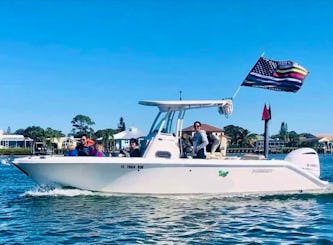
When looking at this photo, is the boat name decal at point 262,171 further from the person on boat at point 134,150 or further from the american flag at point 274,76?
the person on boat at point 134,150

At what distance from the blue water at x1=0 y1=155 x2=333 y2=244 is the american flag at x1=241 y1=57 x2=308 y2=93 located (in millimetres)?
3807

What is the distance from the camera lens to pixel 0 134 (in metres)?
151

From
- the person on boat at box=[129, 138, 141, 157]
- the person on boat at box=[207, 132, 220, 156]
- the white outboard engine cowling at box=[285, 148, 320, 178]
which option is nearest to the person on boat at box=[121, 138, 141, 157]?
the person on boat at box=[129, 138, 141, 157]

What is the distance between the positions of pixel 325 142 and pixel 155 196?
173 meters

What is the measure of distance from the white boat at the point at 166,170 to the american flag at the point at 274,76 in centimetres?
156

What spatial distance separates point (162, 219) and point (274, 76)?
7.94 metres

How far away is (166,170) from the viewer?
1534 cm

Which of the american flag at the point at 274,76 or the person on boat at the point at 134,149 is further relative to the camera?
the american flag at the point at 274,76

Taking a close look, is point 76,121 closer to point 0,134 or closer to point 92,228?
point 0,134

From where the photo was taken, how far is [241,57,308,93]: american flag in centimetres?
1761

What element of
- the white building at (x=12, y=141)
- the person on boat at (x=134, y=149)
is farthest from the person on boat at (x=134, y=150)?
the white building at (x=12, y=141)

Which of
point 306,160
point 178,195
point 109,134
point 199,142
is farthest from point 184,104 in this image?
point 109,134

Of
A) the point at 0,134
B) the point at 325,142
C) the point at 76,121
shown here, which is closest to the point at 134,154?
the point at 76,121

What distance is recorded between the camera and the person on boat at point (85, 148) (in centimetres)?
1619
